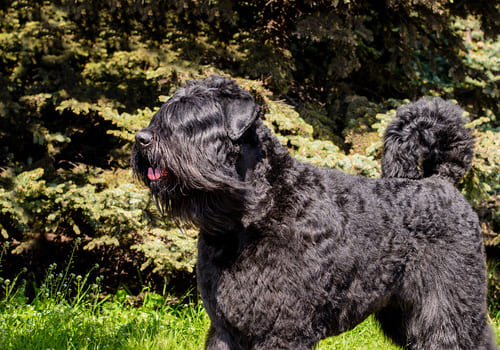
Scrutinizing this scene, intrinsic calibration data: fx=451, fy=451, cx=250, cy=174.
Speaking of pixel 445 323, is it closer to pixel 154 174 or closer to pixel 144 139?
pixel 154 174

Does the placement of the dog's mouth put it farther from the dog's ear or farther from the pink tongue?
the dog's ear

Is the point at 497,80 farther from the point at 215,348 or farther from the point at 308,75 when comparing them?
the point at 215,348

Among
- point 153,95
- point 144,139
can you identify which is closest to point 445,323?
point 144,139

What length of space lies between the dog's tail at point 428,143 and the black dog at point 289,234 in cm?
32

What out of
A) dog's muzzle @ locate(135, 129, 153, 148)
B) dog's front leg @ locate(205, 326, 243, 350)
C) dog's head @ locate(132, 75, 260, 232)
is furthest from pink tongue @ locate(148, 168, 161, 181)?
dog's front leg @ locate(205, 326, 243, 350)

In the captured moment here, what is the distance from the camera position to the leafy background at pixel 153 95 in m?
3.96

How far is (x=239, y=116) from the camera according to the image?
216 cm

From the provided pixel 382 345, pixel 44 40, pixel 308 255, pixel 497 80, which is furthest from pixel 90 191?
pixel 497 80

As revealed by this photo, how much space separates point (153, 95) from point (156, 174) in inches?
122

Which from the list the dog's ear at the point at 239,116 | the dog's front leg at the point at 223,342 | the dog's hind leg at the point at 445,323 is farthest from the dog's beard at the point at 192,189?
the dog's hind leg at the point at 445,323

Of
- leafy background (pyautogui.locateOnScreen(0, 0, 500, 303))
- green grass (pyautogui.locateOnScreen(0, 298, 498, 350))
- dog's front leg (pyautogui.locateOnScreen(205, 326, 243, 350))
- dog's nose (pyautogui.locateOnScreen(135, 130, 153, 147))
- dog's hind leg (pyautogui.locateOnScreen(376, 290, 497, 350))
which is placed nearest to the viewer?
dog's nose (pyautogui.locateOnScreen(135, 130, 153, 147))

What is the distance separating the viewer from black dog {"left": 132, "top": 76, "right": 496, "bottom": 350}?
2.12 m

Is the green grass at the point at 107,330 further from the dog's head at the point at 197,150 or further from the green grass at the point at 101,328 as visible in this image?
the dog's head at the point at 197,150

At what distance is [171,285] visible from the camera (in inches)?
174
